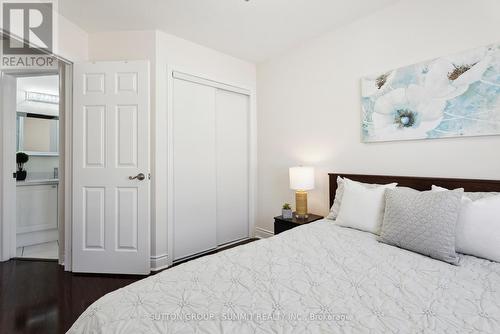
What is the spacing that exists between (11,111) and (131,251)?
7.02 feet

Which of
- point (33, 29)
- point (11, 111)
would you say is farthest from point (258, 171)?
point (11, 111)

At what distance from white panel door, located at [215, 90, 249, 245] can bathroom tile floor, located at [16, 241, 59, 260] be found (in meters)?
1.97

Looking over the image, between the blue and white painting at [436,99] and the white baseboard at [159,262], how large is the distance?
7.71 feet

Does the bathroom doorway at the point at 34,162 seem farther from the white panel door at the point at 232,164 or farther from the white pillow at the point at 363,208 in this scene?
the white pillow at the point at 363,208

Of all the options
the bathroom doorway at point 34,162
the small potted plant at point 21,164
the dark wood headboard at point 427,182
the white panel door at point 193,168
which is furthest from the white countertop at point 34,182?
the dark wood headboard at point 427,182

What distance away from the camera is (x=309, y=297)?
0.97 metres

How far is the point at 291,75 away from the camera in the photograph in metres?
3.03

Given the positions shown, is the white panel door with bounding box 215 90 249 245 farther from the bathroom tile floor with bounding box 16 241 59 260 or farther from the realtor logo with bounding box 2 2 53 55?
the bathroom tile floor with bounding box 16 241 59 260

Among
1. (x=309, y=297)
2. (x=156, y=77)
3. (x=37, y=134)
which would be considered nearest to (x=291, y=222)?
(x=309, y=297)

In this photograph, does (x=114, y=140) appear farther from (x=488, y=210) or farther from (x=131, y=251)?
(x=488, y=210)

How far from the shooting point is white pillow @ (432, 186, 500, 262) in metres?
1.30

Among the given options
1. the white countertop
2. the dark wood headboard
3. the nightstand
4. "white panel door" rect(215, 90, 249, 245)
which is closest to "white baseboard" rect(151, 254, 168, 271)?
"white panel door" rect(215, 90, 249, 245)

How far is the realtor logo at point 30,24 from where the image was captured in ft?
5.94

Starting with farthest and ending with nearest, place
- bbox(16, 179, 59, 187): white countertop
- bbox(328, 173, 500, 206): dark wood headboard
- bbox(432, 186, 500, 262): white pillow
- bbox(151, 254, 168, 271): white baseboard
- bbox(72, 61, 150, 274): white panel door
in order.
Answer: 1. bbox(16, 179, 59, 187): white countertop
2. bbox(151, 254, 168, 271): white baseboard
3. bbox(72, 61, 150, 274): white panel door
4. bbox(328, 173, 500, 206): dark wood headboard
5. bbox(432, 186, 500, 262): white pillow
